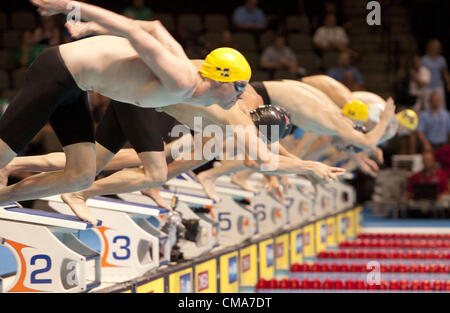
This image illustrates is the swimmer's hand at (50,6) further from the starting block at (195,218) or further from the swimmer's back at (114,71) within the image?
the starting block at (195,218)

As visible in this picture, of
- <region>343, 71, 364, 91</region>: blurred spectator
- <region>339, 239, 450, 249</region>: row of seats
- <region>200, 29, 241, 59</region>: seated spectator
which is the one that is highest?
<region>200, 29, 241, 59</region>: seated spectator

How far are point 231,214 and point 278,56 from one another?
566cm

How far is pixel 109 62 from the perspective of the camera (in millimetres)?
3207

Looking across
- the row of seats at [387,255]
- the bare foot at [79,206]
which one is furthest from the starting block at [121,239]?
the row of seats at [387,255]

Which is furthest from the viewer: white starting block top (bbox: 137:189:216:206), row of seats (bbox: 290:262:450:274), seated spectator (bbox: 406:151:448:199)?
seated spectator (bbox: 406:151:448:199)

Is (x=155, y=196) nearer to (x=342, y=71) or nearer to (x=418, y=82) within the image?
(x=342, y=71)

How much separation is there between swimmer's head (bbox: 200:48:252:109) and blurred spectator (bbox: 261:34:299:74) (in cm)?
821

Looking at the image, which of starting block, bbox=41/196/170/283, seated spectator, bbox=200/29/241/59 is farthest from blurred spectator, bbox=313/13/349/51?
starting block, bbox=41/196/170/283

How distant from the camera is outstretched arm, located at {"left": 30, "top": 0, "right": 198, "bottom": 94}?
2852 mm

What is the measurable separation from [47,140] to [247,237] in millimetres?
2431

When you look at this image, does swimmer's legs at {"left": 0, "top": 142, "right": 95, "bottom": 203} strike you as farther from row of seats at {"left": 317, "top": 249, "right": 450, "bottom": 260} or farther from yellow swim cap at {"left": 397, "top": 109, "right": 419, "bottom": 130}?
yellow swim cap at {"left": 397, "top": 109, "right": 419, "bottom": 130}

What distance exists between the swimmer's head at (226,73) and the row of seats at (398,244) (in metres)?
6.25

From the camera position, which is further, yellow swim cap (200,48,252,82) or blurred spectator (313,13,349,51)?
blurred spectator (313,13,349,51)
